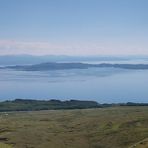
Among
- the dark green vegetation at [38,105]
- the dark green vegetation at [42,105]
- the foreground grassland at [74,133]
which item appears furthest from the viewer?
the dark green vegetation at [38,105]

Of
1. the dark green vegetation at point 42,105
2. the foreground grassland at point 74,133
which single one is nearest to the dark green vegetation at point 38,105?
the dark green vegetation at point 42,105

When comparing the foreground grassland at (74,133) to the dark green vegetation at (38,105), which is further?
the dark green vegetation at (38,105)

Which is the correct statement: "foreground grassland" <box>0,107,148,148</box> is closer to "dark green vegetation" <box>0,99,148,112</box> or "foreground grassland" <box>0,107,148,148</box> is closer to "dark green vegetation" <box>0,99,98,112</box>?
"dark green vegetation" <box>0,99,148,112</box>

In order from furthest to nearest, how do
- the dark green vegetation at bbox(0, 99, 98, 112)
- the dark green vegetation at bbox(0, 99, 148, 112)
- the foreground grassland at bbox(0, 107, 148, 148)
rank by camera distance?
the dark green vegetation at bbox(0, 99, 98, 112) → the dark green vegetation at bbox(0, 99, 148, 112) → the foreground grassland at bbox(0, 107, 148, 148)

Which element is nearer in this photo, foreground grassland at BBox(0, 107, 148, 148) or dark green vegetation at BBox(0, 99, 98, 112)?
foreground grassland at BBox(0, 107, 148, 148)

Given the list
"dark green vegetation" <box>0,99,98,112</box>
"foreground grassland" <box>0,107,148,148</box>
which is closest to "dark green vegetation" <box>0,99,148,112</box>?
"dark green vegetation" <box>0,99,98,112</box>

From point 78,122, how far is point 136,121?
20797mm

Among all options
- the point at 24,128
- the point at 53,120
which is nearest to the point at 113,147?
the point at 24,128

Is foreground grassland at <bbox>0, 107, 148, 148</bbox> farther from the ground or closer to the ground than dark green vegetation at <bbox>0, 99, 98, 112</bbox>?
farther from the ground

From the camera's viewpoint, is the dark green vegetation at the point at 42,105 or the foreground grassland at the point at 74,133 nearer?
the foreground grassland at the point at 74,133

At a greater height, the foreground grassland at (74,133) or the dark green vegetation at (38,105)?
the foreground grassland at (74,133)

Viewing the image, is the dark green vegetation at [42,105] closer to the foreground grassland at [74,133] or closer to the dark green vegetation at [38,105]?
the dark green vegetation at [38,105]

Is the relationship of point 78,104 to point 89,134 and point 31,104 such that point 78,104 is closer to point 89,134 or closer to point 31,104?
point 31,104

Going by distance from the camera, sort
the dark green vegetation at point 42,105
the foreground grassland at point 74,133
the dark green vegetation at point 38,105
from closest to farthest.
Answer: the foreground grassland at point 74,133 < the dark green vegetation at point 42,105 < the dark green vegetation at point 38,105
